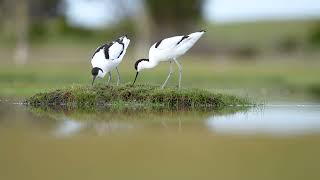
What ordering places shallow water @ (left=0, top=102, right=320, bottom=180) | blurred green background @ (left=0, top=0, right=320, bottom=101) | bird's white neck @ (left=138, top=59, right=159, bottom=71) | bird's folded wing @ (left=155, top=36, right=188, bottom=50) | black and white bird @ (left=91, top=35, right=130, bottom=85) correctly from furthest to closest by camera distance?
1. blurred green background @ (left=0, top=0, right=320, bottom=101)
2. bird's white neck @ (left=138, top=59, right=159, bottom=71)
3. black and white bird @ (left=91, top=35, right=130, bottom=85)
4. bird's folded wing @ (left=155, top=36, right=188, bottom=50)
5. shallow water @ (left=0, top=102, right=320, bottom=180)

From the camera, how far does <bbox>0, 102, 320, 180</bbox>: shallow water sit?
8.34 metres

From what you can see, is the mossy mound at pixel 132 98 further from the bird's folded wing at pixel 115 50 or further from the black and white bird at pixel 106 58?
the bird's folded wing at pixel 115 50

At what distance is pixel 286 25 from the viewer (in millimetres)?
71000

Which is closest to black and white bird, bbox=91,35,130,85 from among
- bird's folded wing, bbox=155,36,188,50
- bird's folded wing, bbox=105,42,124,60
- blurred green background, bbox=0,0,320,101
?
bird's folded wing, bbox=105,42,124,60

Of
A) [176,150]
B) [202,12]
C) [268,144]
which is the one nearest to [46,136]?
[176,150]

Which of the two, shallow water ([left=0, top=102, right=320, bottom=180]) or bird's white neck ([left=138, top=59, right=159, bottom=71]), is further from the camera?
bird's white neck ([left=138, top=59, right=159, bottom=71])

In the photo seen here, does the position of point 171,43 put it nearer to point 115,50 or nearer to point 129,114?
point 115,50

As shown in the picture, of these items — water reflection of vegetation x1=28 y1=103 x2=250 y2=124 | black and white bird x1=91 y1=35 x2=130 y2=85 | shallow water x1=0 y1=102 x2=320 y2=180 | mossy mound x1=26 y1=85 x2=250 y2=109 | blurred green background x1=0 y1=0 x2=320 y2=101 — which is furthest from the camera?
blurred green background x1=0 y1=0 x2=320 y2=101

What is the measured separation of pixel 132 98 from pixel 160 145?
5.41m

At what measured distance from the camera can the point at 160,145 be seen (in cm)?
1008

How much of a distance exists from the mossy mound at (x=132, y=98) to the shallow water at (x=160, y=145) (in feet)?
3.58

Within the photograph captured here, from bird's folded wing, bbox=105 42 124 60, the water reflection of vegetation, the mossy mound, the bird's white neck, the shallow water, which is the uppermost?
bird's folded wing, bbox=105 42 124 60

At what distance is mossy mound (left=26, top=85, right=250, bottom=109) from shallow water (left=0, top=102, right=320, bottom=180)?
→ 3.58 ft

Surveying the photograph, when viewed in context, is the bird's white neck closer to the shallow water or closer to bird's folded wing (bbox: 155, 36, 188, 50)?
bird's folded wing (bbox: 155, 36, 188, 50)
